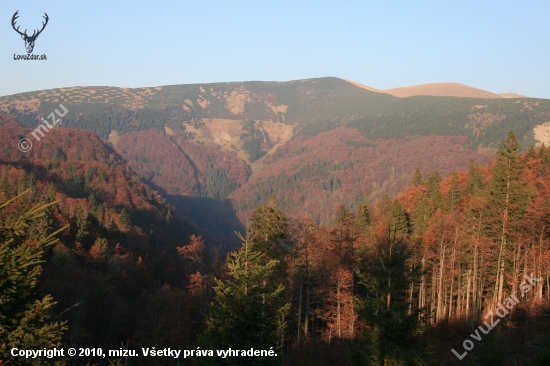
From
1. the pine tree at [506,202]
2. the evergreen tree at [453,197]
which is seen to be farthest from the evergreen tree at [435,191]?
the pine tree at [506,202]

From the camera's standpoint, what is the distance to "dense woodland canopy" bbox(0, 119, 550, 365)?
1424cm

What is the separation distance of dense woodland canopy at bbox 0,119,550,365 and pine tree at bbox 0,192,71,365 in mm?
35

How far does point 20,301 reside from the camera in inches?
320

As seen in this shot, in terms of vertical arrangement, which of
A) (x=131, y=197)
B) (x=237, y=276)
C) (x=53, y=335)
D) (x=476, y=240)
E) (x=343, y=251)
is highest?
(x=53, y=335)

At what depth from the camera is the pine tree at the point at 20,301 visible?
779cm

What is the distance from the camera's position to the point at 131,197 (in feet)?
449

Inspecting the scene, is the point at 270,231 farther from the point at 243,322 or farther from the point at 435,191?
the point at 435,191

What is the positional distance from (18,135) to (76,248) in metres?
158

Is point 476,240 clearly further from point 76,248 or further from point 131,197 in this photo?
point 131,197

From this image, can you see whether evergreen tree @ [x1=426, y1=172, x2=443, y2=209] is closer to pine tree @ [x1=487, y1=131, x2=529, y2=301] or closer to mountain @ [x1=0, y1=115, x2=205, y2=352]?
pine tree @ [x1=487, y1=131, x2=529, y2=301]

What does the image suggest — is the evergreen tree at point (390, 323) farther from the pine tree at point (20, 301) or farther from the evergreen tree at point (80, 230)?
the evergreen tree at point (80, 230)

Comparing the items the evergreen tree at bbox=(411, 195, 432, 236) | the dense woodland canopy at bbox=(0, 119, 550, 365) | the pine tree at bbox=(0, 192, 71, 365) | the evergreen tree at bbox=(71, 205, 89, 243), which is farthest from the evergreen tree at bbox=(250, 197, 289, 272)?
the evergreen tree at bbox=(71, 205, 89, 243)

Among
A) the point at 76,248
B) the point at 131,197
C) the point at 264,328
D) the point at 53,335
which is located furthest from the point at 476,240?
the point at 131,197

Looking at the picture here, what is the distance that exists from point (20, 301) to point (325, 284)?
32.7 metres
